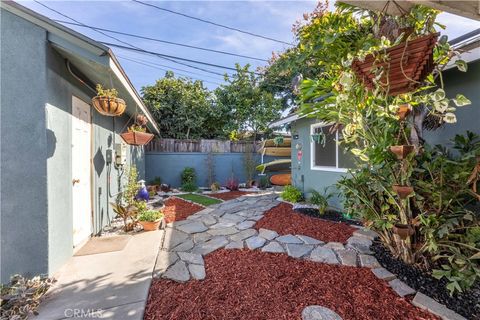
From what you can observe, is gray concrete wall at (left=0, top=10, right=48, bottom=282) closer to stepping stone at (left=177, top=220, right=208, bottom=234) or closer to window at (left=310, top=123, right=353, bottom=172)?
stepping stone at (left=177, top=220, right=208, bottom=234)

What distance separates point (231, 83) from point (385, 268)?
Result: 11648 mm

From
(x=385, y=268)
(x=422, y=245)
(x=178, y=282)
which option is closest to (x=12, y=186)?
(x=178, y=282)

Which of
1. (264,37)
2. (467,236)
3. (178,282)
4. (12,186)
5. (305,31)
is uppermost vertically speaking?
(264,37)

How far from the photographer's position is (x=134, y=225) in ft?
14.1

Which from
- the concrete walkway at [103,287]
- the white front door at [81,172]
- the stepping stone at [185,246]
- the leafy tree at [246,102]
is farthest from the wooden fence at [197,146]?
the concrete walkway at [103,287]

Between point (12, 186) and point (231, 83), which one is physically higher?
point (231, 83)

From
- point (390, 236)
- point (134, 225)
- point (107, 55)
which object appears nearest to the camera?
point (107, 55)

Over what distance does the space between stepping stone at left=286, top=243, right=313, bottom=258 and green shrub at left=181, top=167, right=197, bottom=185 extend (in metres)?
6.88

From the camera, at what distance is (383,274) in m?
2.58

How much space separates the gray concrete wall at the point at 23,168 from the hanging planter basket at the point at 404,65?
3439 mm

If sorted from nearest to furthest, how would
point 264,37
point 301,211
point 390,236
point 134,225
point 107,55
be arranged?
point 107,55 < point 390,236 < point 134,225 < point 301,211 < point 264,37

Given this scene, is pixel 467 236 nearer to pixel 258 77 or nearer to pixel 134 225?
pixel 134 225

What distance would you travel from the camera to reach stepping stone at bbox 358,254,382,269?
9.12 ft

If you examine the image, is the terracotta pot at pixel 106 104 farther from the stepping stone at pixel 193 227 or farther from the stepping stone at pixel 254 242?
the stepping stone at pixel 254 242
